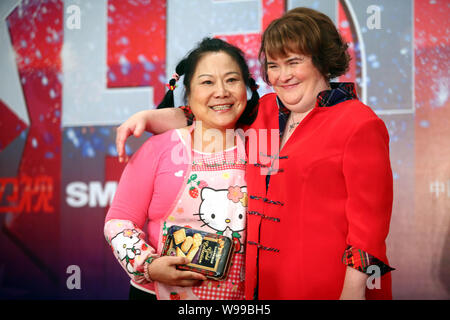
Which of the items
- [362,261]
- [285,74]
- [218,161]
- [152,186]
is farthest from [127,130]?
[362,261]

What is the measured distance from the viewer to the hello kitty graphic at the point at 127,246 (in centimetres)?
136

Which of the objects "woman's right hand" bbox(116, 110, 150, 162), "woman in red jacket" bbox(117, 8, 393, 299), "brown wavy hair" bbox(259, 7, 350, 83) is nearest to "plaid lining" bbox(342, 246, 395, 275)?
"woman in red jacket" bbox(117, 8, 393, 299)

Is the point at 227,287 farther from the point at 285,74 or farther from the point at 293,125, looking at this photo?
the point at 285,74

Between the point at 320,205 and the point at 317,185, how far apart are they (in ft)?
0.22

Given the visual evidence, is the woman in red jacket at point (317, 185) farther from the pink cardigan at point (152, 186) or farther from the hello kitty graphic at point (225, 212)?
the pink cardigan at point (152, 186)

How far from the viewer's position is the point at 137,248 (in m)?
1.37

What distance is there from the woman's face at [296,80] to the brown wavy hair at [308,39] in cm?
2

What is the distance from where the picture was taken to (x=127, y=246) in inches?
53.9

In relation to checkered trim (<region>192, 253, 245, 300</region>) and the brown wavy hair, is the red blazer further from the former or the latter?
A: the brown wavy hair

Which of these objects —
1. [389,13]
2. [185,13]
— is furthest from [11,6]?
[389,13]

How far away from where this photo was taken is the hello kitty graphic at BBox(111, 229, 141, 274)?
136 cm

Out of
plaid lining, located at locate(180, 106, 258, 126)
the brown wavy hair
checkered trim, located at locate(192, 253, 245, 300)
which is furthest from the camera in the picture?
plaid lining, located at locate(180, 106, 258, 126)
